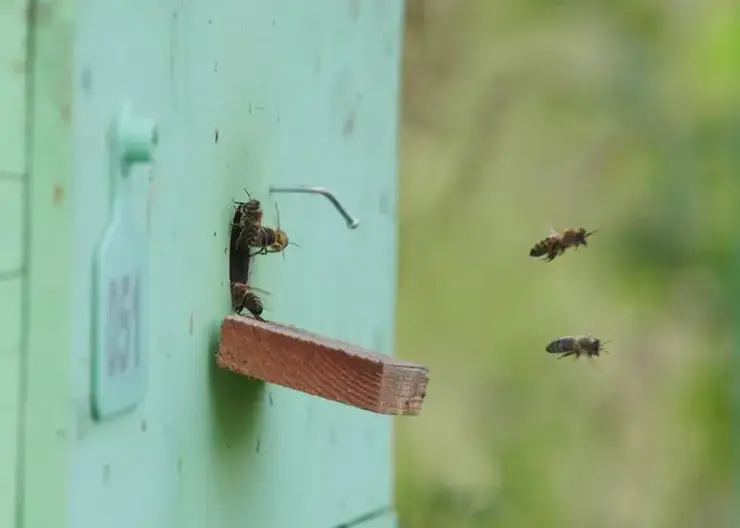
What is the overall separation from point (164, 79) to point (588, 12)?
53.5 inches

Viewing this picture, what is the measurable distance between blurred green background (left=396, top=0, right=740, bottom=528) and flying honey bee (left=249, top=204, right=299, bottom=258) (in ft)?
3.54

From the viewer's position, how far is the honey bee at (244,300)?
0.92m

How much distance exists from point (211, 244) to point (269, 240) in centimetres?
6

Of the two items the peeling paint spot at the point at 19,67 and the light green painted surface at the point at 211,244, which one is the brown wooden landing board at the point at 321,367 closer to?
the light green painted surface at the point at 211,244

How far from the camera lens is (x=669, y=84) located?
200 cm

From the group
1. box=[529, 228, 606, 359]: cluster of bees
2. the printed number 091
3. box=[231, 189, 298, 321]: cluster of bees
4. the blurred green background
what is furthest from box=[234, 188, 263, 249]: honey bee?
the blurred green background

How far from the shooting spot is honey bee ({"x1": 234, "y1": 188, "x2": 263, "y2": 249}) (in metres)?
0.91

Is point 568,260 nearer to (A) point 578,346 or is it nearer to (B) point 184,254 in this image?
(A) point 578,346

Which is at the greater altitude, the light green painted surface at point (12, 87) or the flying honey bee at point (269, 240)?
the light green painted surface at point (12, 87)

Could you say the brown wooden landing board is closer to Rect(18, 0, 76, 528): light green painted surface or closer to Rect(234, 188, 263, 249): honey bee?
Rect(234, 188, 263, 249): honey bee

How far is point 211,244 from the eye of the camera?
0.88 m

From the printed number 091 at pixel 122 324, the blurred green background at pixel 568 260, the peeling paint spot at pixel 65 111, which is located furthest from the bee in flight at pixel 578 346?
the peeling paint spot at pixel 65 111

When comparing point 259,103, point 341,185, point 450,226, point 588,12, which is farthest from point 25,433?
point 588,12

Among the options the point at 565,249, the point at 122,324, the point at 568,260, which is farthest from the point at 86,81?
the point at 568,260
